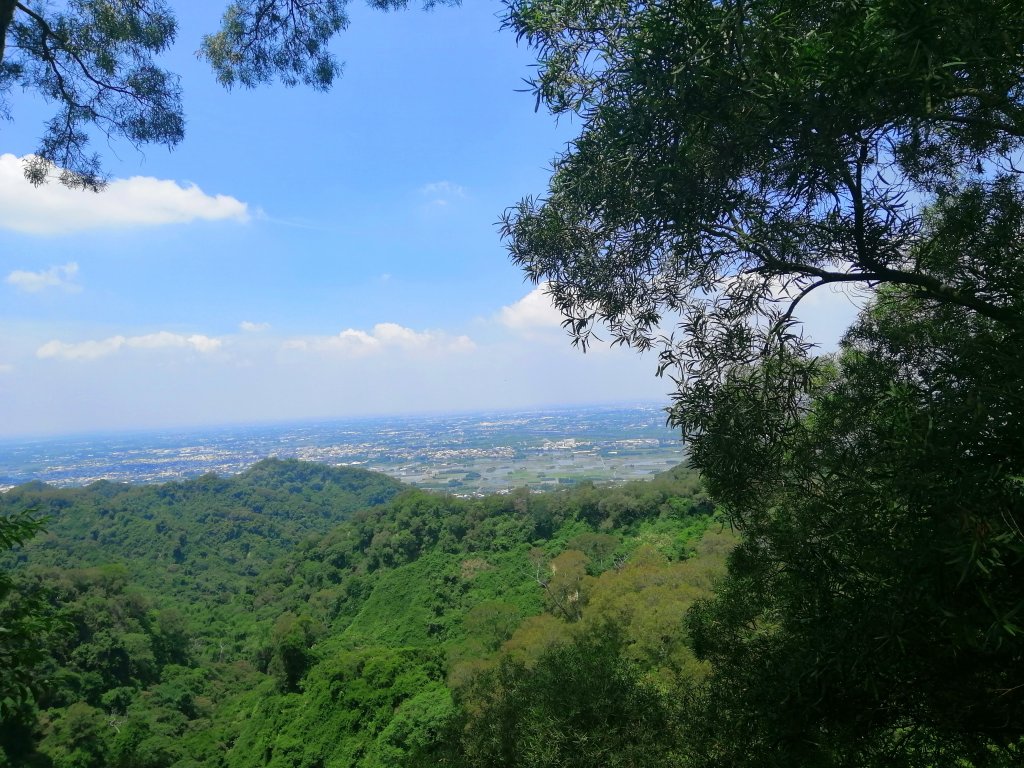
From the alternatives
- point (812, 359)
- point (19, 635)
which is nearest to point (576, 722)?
point (812, 359)

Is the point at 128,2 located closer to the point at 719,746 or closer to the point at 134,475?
the point at 719,746

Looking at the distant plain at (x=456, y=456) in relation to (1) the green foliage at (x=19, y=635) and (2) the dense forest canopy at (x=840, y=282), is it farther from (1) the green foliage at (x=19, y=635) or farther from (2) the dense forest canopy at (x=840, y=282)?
(1) the green foliage at (x=19, y=635)

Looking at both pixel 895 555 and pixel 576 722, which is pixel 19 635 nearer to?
pixel 895 555

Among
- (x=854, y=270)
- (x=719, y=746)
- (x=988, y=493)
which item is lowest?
(x=719, y=746)

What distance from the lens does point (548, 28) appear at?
2.64 metres

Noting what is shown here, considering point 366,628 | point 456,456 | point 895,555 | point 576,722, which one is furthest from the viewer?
point 456,456

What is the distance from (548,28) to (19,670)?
3421 millimetres

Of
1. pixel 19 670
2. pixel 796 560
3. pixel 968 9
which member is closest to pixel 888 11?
pixel 968 9

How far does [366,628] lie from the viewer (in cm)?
2900

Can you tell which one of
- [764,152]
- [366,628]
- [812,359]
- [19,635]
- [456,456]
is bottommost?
[366,628]

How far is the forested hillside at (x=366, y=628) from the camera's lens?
6.57m

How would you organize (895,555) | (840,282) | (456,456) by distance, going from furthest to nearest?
(456,456), (840,282), (895,555)

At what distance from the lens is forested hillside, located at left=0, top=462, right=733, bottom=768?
657 centimetres

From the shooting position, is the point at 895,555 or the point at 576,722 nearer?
the point at 895,555
